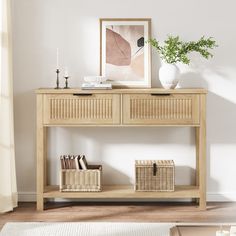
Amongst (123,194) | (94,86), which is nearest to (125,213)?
(123,194)

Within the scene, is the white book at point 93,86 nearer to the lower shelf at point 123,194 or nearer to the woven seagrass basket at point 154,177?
the woven seagrass basket at point 154,177

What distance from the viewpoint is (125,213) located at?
15.4ft

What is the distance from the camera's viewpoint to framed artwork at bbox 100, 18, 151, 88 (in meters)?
5.00

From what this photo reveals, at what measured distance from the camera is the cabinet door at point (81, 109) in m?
4.68

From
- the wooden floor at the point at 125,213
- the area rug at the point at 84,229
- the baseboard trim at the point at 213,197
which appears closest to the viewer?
the area rug at the point at 84,229

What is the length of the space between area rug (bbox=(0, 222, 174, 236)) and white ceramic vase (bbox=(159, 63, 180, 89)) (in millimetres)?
1131

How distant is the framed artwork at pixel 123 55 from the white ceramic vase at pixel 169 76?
0.82ft

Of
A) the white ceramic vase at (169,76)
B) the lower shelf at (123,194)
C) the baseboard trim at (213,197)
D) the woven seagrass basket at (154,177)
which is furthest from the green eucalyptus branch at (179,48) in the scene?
the baseboard trim at (213,197)

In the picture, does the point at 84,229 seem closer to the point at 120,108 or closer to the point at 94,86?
the point at 120,108

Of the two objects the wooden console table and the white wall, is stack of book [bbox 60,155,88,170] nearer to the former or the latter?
the white wall

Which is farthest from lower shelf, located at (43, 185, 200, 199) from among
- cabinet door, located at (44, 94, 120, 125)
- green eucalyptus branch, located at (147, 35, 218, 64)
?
green eucalyptus branch, located at (147, 35, 218, 64)

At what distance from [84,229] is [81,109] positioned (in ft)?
3.22

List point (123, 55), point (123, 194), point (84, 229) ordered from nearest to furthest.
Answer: point (84, 229) → point (123, 194) → point (123, 55)

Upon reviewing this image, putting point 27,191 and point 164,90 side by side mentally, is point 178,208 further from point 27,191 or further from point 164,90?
point 27,191
